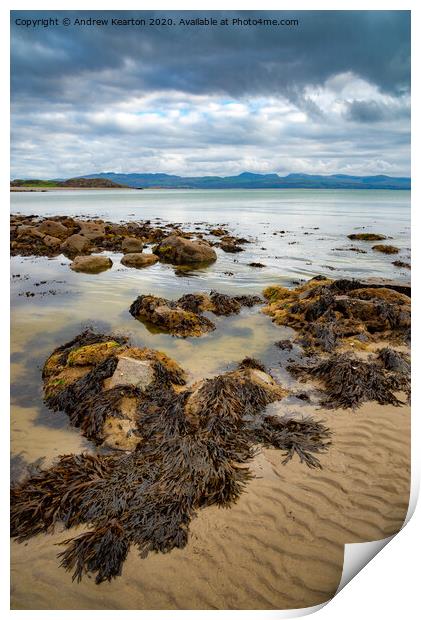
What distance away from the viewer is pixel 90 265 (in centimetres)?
1237

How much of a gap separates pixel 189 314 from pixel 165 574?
4.88 m

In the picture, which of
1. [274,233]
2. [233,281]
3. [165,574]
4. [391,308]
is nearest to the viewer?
[165,574]

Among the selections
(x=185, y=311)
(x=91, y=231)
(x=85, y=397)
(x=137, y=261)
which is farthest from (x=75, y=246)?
(x=85, y=397)

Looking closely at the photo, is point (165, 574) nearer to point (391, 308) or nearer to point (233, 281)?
point (391, 308)

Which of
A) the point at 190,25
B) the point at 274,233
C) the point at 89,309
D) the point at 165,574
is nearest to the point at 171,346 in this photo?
the point at 89,309

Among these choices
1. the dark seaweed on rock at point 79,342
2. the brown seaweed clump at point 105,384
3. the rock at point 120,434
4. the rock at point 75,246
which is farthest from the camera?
the rock at point 75,246

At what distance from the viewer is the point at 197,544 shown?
283 centimetres

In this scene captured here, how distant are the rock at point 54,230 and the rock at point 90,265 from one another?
7.11 m

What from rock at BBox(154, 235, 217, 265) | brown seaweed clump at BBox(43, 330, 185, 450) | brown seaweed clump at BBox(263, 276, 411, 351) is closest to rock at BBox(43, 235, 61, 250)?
rock at BBox(154, 235, 217, 265)

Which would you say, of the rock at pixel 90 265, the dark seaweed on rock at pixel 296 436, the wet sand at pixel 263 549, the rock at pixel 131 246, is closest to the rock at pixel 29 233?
the rock at pixel 131 246

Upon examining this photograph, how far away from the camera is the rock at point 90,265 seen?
479 inches

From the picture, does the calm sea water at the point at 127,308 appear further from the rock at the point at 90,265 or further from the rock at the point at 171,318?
the rock at the point at 90,265

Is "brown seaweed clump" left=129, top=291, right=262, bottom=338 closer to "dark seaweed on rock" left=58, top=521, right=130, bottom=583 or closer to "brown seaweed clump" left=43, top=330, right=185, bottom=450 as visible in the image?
"brown seaweed clump" left=43, top=330, right=185, bottom=450

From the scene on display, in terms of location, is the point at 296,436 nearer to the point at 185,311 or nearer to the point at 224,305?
the point at 185,311
